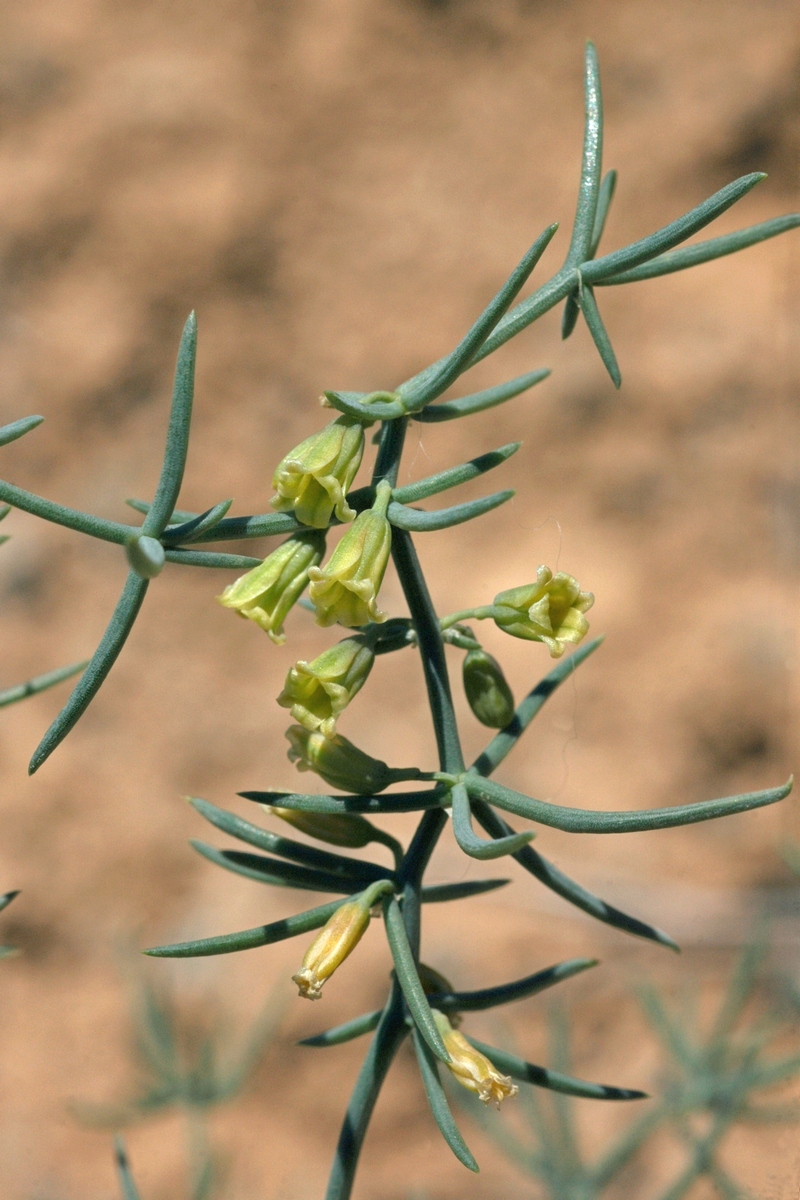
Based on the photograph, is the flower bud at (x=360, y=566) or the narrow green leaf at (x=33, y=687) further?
the narrow green leaf at (x=33, y=687)

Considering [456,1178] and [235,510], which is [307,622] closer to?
[235,510]

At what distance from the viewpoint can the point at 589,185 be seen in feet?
1.92

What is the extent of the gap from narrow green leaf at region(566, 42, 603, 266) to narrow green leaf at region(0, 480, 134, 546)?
31 cm

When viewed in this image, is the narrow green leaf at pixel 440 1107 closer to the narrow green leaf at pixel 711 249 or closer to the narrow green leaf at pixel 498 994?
the narrow green leaf at pixel 498 994

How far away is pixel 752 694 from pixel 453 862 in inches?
26.3

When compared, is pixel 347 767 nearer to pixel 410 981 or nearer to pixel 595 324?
pixel 410 981

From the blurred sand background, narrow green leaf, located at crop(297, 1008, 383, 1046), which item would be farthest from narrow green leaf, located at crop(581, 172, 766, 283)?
the blurred sand background

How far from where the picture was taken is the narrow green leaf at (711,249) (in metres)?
0.57

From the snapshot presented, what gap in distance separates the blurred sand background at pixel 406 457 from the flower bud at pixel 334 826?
1.14 metres

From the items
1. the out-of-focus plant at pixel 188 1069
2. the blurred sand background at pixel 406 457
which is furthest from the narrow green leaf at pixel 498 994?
the blurred sand background at pixel 406 457

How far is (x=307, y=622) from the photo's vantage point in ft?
5.76

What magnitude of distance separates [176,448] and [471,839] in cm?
23

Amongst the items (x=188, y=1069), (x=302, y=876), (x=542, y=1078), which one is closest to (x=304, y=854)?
(x=302, y=876)

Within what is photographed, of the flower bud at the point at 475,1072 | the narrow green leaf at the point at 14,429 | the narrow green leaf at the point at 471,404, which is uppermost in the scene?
the narrow green leaf at the point at 471,404
